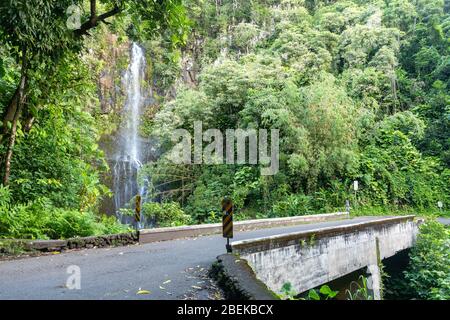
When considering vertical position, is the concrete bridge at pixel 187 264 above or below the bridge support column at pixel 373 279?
above

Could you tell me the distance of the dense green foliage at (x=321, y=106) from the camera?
21.0m

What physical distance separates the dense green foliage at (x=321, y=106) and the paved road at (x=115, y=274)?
498 inches

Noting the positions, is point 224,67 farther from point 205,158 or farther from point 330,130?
point 330,130

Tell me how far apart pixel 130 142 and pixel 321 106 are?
44.3 feet

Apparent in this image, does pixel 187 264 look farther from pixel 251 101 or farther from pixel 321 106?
pixel 251 101

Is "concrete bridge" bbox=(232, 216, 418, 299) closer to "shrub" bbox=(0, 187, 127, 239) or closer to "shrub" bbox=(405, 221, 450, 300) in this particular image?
"shrub" bbox=(405, 221, 450, 300)

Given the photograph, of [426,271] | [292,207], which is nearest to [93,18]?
[426,271]

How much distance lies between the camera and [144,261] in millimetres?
6848

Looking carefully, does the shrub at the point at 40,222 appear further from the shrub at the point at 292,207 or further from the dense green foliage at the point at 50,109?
the shrub at the point at 292,207

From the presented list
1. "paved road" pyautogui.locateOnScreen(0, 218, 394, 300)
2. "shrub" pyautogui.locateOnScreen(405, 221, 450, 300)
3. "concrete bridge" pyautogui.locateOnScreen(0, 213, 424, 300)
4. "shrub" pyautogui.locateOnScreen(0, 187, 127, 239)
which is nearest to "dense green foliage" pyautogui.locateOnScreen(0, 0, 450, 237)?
"shrub" pyautogui.locateOnScreen(0, 187, 127, 239)

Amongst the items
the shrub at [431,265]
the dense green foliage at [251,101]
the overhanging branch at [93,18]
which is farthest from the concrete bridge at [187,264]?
the overhanging branch at [93,18]

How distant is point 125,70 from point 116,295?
27.1 m

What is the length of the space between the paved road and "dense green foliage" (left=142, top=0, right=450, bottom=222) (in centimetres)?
1265
